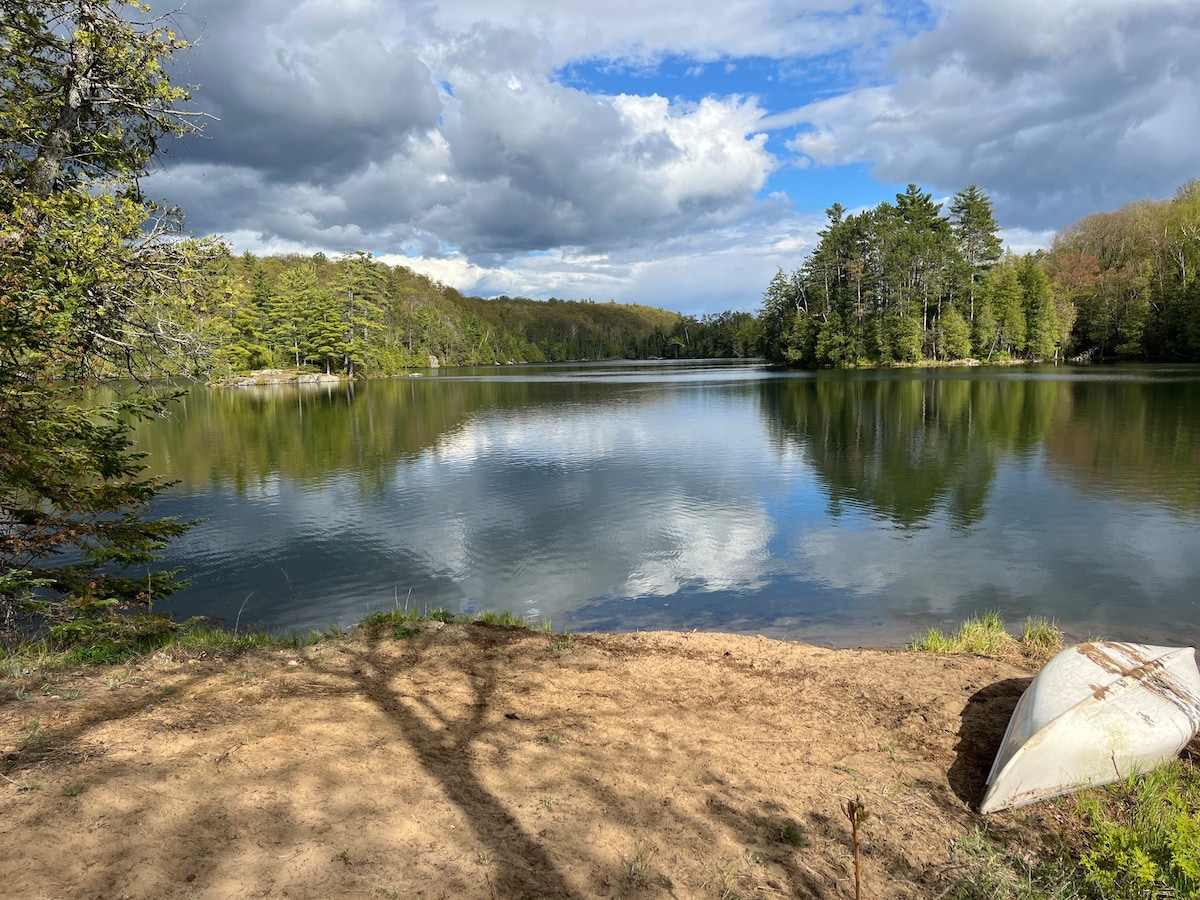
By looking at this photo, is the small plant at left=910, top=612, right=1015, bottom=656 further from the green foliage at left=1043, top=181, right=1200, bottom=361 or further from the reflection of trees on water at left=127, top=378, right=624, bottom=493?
the green foliage at left=1043, top=181, right=1200, bottom=361

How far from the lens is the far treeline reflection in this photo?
19.8 meters

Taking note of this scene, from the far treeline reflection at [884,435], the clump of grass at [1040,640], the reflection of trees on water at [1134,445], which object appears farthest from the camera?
the far treeline reflection at [884,435]

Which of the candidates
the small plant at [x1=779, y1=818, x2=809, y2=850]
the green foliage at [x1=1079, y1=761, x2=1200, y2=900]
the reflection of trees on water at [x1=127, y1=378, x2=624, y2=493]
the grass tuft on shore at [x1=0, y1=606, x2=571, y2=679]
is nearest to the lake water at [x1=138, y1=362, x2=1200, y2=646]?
the reflection of trees on water at [x1=127, y1=378, x2=624, y2=493]

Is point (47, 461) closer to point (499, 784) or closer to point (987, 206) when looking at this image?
point (499, 784)

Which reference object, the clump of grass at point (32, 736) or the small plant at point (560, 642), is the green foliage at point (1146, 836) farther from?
Answer: the clump of grass at point (32, 736)

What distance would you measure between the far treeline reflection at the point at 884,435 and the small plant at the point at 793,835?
13153 mm

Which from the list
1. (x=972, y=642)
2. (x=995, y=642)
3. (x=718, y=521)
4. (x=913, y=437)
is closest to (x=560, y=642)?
(x=972, y=642)

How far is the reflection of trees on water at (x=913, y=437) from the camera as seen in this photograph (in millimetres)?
18562

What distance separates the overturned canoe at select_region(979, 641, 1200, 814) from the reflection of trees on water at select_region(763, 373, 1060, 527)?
1024 centimetres

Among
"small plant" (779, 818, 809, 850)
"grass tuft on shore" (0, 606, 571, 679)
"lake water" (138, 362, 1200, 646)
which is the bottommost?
"lake water" (138, 362, 1200, 646)

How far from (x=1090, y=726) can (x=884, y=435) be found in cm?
2526

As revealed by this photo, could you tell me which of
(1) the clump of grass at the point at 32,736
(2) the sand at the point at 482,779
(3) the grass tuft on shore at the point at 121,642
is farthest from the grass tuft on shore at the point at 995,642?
(1) the clump of grass at the point at 32,736

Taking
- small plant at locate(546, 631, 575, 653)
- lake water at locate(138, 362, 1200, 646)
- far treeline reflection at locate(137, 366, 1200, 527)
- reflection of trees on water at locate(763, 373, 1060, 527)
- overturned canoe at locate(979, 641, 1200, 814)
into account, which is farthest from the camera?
far treeline reflection at locate(137, 366, 1200, 527)

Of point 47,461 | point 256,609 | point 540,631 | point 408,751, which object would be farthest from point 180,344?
point 408,751
